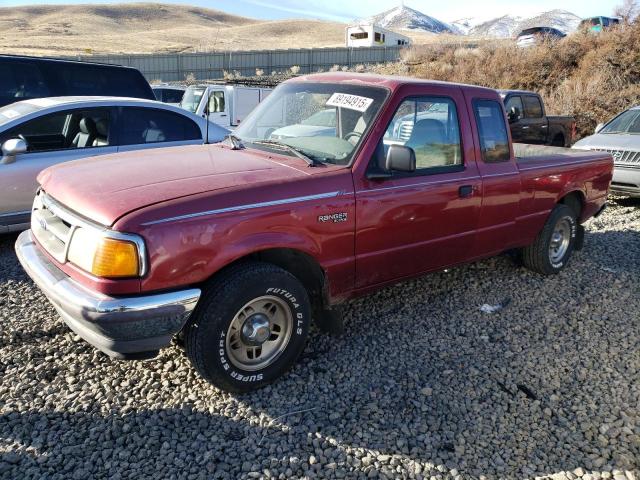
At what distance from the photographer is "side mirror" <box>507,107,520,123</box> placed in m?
10.8

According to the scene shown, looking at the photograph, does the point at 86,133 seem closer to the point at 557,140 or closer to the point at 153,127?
the point at 153,127

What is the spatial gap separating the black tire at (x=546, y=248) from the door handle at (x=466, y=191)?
144cm

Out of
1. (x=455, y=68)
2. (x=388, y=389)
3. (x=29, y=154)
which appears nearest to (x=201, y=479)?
(x=388, y=389)

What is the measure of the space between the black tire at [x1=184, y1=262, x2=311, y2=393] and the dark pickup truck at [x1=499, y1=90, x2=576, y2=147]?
908 cm

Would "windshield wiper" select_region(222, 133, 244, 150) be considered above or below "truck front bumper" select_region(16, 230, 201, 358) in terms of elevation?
above

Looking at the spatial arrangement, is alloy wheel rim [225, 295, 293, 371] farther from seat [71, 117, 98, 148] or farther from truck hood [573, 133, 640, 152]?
truck hood [573, 133, 640, 152]

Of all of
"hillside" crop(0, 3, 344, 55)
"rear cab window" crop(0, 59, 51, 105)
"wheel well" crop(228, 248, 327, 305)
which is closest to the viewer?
"wheel well" crop(228, 248, 327, 305)

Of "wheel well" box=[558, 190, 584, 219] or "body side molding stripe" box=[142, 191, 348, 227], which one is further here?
"wheel well" box=[558, 190, 584, 219]

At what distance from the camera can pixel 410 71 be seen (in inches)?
1090

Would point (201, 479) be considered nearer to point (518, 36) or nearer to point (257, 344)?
point (257, 344)

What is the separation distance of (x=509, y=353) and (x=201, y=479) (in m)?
2.40

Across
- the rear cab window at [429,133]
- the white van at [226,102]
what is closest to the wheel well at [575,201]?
the rear cab window at [429,133]

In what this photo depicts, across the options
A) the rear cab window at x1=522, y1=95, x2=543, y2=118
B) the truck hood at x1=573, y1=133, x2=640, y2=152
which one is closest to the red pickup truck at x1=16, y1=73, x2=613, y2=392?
the truck hood at x1=573, y1=133, x2=640, y2=152

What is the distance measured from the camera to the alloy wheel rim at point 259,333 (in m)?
3.08
